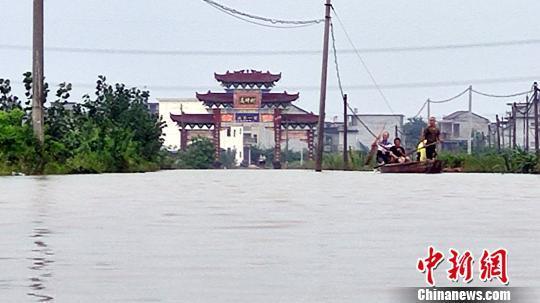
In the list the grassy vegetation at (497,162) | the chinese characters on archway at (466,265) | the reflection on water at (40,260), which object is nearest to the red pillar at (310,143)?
the grassy vegetation at (497,162)

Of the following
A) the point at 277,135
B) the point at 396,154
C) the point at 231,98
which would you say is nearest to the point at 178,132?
the point at 231,98

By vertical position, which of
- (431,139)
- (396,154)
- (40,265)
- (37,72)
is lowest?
(40,265)

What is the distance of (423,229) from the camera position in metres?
11.7

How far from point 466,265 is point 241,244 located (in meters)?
2.53

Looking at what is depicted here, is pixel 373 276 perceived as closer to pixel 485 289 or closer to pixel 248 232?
pixel 485 289

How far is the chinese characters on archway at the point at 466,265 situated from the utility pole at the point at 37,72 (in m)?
24.4

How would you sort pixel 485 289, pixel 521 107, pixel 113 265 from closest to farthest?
pixel 485 289
pixel 113 265
pixel 521 107

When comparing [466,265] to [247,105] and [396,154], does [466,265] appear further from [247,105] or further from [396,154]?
[247,105]

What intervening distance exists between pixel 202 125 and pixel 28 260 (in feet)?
303

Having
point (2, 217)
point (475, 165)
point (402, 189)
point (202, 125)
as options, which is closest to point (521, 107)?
point (202, 125)

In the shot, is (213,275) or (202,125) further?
(202,125)

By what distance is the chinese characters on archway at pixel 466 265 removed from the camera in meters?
7.46

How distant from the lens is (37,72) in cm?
3312

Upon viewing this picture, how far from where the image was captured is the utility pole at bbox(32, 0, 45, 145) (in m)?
32.9
